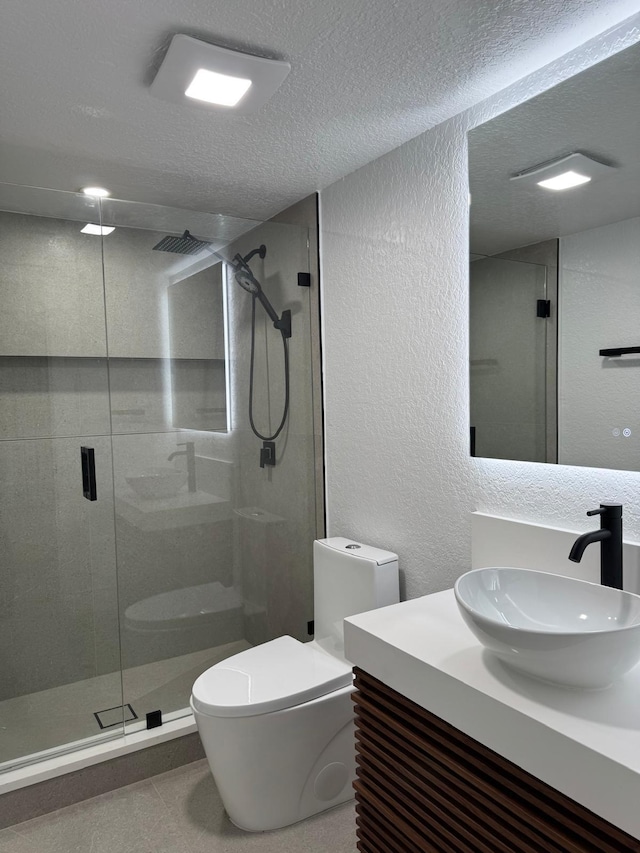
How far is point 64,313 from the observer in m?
2.20

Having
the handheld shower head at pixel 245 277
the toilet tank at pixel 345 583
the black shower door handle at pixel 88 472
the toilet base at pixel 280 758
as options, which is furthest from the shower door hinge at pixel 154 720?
the handheld shower head at pixel 245 277

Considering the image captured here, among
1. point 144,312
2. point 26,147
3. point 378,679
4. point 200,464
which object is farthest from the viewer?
point 200,464

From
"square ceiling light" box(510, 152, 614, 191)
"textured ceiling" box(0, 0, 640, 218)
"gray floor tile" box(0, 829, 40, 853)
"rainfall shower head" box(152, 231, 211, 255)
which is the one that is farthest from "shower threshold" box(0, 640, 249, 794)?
"square ceiling light" box(510, 152, 614, 191)

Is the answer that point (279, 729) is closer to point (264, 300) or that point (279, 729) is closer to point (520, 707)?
point (520, 707)

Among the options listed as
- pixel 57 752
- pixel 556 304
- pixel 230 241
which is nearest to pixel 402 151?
pixel 230 241

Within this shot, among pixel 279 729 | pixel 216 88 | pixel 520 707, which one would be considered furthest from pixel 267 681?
pixel 216 88

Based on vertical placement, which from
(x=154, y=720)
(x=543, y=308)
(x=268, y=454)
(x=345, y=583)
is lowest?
(x=154, y=720)

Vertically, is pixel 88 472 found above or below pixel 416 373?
below

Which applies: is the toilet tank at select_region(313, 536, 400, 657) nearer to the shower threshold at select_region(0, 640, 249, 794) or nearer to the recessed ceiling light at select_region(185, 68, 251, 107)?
the shower threshold at select_region(0, 640, 249, 794)

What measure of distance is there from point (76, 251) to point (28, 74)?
A: 0.63m

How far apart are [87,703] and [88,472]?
0.88m

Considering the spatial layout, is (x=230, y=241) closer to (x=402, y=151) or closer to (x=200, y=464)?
(x=402, y=151)

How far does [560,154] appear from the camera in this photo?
1.68m

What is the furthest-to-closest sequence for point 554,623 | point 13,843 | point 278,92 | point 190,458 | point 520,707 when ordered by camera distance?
point 190,458 < point 13,843 < point 278,92 < point 554,623 < point 520,707
